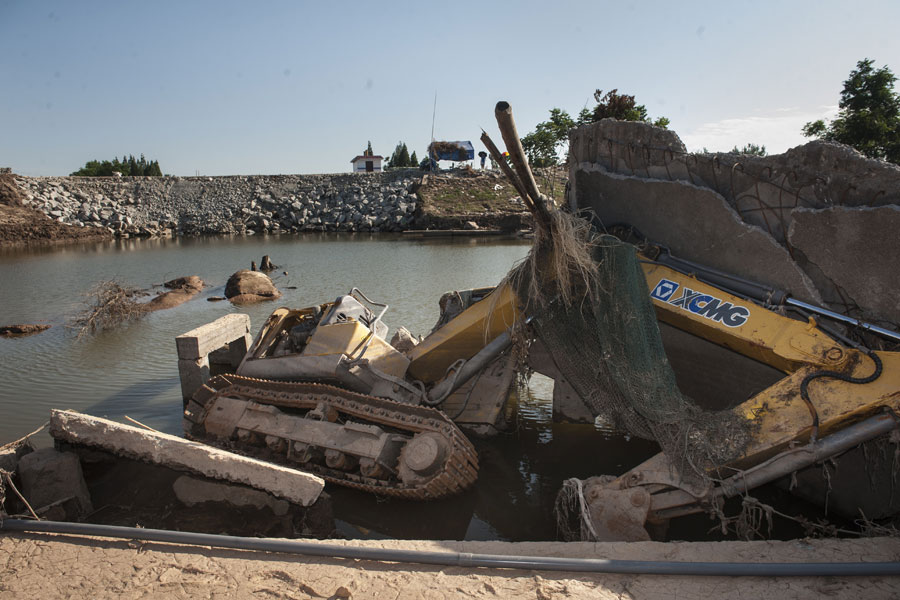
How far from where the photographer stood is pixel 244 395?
6.14m

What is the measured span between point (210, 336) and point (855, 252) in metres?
7.16

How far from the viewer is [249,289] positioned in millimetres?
14781

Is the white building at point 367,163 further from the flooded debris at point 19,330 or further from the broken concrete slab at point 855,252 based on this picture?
the broken concrete slab at point 855,252

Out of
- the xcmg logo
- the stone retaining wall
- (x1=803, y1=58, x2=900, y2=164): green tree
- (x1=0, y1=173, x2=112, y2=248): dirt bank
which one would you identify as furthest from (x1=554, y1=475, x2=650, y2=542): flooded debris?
(x1=0, y1=173, x2=112, y2=248): dirt bank

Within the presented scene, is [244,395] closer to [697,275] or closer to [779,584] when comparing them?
[697,275]

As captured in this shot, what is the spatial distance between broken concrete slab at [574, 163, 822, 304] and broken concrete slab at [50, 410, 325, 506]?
11.5ft

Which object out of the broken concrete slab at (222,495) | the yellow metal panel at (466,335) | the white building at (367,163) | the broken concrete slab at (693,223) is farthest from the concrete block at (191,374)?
the white building at (367,163)

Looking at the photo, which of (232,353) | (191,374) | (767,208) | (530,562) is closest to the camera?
(530,562)

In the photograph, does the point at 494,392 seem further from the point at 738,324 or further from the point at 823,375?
the point at 823,375

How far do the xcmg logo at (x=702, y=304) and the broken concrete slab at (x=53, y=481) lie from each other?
509 cm

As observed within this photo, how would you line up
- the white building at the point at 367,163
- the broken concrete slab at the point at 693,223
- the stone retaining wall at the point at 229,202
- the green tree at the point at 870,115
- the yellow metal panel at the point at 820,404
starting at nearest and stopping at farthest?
1. the yellow metal panel at the point at 820,404
2. the broken concrete slab at the point at 693,223
3. the green tree at the point at 870,115
4. the stone retaining wall at the point at 229,202
5. the white building at the point at 367,163

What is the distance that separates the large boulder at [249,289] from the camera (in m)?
14.5

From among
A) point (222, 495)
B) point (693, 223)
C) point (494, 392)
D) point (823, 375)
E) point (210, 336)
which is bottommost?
point (222, 495)

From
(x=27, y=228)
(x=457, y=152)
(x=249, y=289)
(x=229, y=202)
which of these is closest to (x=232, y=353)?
(x=249, y=289)
